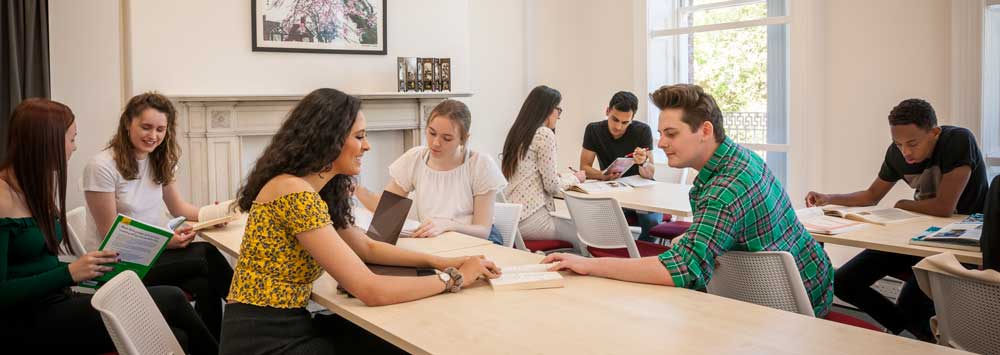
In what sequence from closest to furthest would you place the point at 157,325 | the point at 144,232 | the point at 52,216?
1. the point at 157,325
2. the point at 52,216
3. the point at 144,232

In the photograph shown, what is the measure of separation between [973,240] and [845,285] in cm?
75

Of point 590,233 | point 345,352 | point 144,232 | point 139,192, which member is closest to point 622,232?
point 590,233

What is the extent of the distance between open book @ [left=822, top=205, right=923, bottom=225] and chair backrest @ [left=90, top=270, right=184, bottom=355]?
2.83 m

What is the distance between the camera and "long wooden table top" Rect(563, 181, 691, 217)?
378 centimetres

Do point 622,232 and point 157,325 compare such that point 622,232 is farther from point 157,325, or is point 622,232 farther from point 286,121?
point 157,325

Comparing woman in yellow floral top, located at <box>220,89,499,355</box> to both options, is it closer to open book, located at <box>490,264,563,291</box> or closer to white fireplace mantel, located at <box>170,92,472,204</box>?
open book, located at <box>490,264,563,291</box>

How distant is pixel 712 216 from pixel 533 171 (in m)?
2.08

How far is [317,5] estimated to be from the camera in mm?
6125

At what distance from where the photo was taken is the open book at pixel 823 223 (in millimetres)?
3131

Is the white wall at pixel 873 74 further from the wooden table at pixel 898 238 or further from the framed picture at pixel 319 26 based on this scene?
the framed picture at pixel 319 26

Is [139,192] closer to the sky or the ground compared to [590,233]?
closer to the sky

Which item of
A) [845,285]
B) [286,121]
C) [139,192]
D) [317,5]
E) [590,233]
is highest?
[317,5]

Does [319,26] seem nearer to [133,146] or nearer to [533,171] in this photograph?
[533,171]

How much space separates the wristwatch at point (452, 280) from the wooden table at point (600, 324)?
0.03 meters
